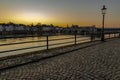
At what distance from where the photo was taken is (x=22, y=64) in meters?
9.45

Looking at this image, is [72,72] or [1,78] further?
[72,72]

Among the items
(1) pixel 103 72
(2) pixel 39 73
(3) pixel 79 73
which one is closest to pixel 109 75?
(1) pixel 103 72

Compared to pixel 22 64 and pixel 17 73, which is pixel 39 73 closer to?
pixel 17 73

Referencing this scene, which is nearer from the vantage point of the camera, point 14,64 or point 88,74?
point 88,74

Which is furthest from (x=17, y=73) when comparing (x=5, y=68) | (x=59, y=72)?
(x=59, y=72)

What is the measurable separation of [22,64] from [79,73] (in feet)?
10.1

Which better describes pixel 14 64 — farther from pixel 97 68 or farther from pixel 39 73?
pixel 97 68

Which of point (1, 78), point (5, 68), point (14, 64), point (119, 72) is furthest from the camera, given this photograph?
point (14, 64)

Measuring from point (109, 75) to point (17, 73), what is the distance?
3503 millimetres

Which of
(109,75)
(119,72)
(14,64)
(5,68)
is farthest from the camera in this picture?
(14,64)

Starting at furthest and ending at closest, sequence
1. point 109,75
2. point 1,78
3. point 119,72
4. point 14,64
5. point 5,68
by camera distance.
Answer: point 14,64 < point 5,68 < point 119,72 < point 109,75 < point 1,78

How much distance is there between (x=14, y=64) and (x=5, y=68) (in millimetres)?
764

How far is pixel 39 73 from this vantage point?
7.68 metres

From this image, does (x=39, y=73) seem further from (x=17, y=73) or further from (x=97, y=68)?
(x=97, y=68)
